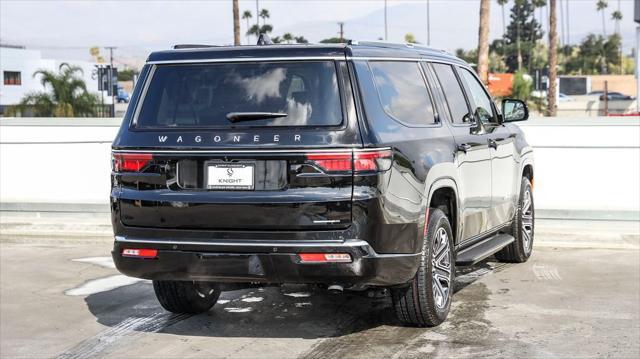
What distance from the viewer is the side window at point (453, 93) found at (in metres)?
7.54

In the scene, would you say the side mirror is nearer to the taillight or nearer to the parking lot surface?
the parking lot surface

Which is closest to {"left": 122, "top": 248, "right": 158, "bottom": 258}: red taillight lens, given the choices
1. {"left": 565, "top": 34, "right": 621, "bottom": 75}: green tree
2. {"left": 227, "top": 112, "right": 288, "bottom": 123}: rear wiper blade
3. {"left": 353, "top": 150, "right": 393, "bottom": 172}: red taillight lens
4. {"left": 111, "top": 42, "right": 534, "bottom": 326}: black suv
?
{"left": 111, "top": 42, "right": 534, "bottom": 326}: black suv

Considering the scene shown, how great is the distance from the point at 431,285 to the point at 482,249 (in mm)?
1462

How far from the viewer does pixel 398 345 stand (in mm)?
6355

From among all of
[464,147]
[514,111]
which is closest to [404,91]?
[464,147]

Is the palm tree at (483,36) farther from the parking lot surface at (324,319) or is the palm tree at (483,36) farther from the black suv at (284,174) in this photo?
the black suv at (284,174)

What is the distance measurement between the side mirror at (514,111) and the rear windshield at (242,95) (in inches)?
128

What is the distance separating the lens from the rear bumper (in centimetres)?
589

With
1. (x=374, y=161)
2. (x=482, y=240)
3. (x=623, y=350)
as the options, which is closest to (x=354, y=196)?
(x=374, y=161)

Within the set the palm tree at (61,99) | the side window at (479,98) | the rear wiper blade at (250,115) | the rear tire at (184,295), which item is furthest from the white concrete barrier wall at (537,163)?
the palm tree at (61,99)

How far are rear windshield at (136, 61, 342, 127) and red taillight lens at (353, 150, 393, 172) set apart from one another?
0.28 metres

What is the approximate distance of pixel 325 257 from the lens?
5867mm

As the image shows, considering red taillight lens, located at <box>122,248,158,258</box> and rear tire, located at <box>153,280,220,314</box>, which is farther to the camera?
rear tire, located at <box>153,280,220,314</box>

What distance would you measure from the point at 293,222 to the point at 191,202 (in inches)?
26.6
